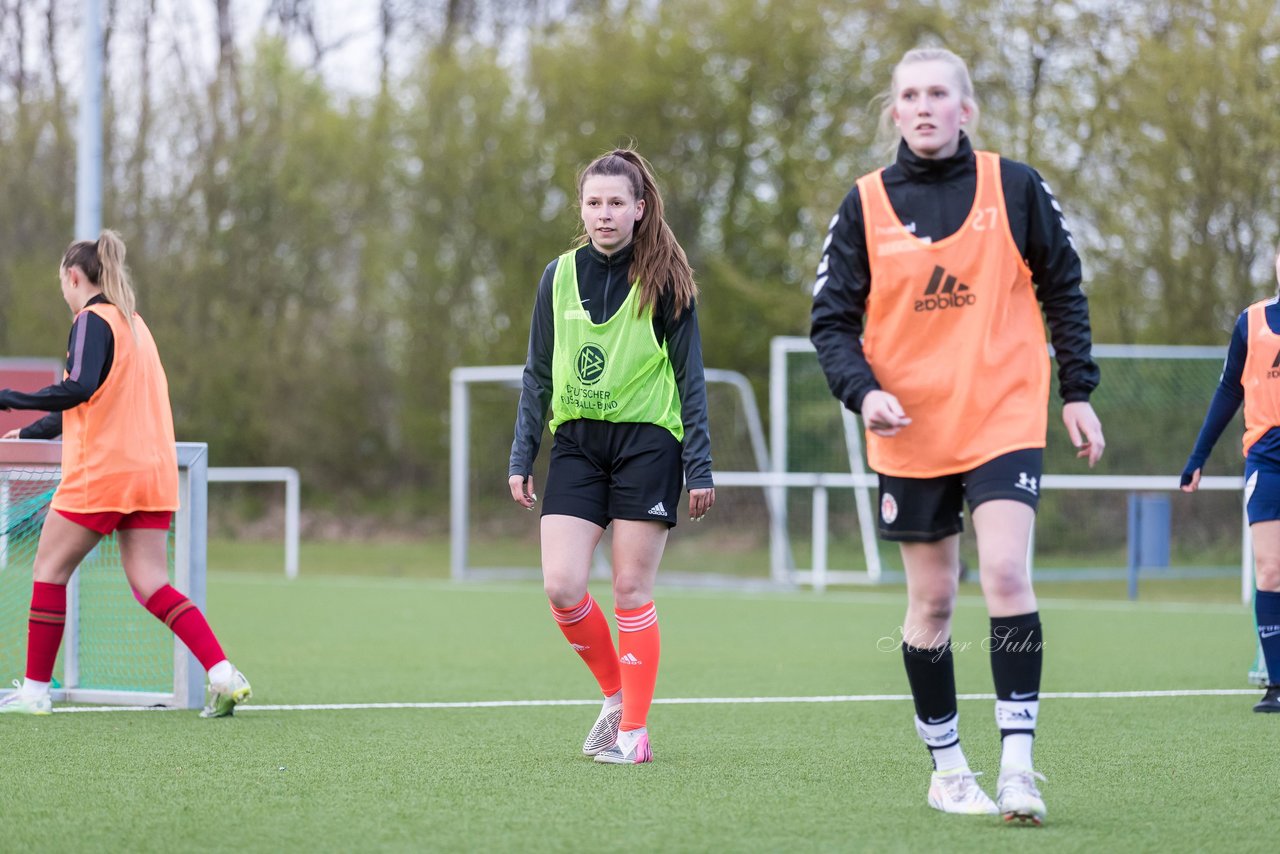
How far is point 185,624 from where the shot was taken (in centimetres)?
612

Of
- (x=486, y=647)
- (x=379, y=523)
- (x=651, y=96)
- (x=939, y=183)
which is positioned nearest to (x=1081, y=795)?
(x=939, y=183)

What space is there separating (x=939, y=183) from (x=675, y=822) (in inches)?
66.7

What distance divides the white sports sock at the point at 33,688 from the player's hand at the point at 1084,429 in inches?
158

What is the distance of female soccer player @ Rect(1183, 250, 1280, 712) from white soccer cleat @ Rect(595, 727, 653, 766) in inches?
107

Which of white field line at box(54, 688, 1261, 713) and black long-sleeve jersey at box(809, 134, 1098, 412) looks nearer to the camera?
black long-sleeve jersey at box(809, 134, 1098, 412)

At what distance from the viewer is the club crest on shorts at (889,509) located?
4.13 metres

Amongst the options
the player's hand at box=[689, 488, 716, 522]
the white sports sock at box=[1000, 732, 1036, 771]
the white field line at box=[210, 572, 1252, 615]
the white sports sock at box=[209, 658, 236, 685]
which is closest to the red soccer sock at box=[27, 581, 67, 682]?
the white sports sock at box=[209, 658, 236, 685]

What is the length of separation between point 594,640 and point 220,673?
1558mm

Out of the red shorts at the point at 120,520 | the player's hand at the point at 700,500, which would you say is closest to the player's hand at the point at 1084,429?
the player's hand at the point at 700,500

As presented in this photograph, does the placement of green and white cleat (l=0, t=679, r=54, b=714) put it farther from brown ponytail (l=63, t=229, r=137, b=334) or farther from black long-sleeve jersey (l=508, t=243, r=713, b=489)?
black long-sleeve jersey (l=508, t=243, r=713, b=489)

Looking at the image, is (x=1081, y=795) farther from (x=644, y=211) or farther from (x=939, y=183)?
(x=644, y=211)

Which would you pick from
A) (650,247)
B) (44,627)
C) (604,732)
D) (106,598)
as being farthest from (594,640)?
(106,598)

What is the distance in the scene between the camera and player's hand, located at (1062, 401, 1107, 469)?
400cm

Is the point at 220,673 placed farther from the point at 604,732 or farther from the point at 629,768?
the point at 629,768
